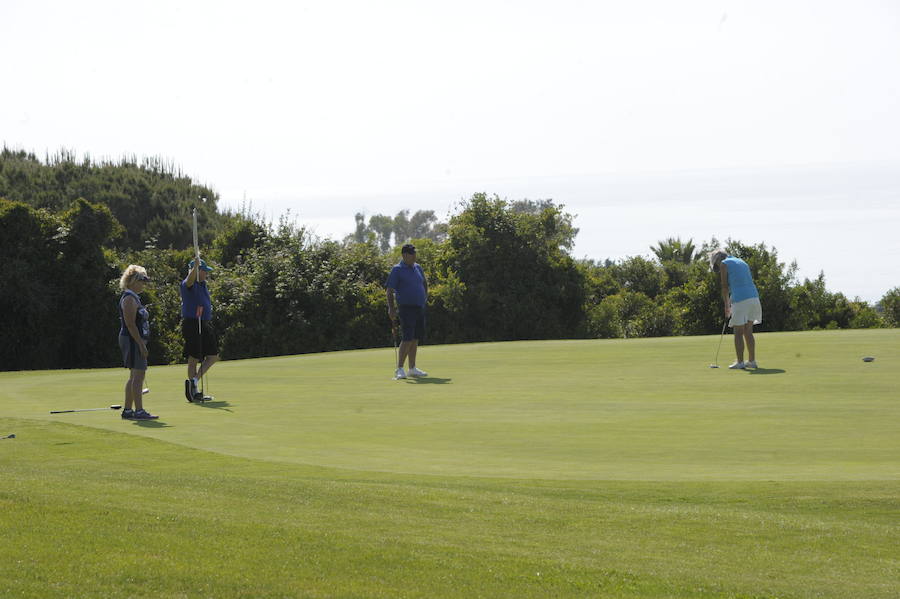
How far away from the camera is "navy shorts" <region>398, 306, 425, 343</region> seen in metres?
17.9

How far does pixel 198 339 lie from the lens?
51.0 feet

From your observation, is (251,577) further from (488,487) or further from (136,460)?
(136,460)

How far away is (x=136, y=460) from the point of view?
10.2m

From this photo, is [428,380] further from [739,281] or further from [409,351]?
[739,281]

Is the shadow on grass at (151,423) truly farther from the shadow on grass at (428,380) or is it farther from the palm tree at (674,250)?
the palm tree at (674,250)

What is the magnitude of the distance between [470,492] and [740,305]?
35.1 ft

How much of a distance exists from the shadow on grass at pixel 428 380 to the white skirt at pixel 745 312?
4.84 m

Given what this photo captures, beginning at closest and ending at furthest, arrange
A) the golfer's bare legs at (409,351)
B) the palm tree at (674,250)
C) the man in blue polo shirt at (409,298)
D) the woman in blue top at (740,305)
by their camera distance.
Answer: the woman in blue top at (740,305) → the golfer's bare legs at (409,351) → the man in blue polo shirt at (409,298) → the palm tree at (674,250)

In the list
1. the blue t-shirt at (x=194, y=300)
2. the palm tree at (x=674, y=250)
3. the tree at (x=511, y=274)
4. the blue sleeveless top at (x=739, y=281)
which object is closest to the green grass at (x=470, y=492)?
the blue t-shirt at (x=194, y=300)

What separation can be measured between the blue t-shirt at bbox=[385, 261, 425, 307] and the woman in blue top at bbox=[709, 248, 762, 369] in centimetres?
496

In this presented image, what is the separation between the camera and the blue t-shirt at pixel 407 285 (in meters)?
18.1

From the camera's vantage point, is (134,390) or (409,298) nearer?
(134,390)

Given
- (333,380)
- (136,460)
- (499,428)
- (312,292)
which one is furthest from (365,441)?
(312,292)

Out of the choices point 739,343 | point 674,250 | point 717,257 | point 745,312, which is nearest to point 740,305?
A: point 745,312
